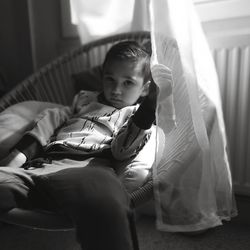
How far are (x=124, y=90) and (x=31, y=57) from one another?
2.61 feet

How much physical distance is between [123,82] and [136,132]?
24 centimetres

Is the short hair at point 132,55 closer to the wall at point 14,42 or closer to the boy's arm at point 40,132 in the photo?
the boy's arm at point 40,132

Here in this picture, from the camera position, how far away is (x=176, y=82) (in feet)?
2.75

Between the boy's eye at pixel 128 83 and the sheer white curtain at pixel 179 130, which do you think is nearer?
the sheer white curtain at pixel 179 130

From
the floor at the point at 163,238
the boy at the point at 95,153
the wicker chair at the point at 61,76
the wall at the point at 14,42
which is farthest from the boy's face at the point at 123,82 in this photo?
the wall at the point at 14,42

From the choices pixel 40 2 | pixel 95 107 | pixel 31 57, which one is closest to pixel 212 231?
pixel 95 107

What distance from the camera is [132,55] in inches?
42.3

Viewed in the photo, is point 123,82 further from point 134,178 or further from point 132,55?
point 134,178

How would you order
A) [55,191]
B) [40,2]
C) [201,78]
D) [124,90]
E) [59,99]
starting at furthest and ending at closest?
1. [40,2]
2. [59,99]
3. [124,90]
4. [201,78]
5. [55,191]

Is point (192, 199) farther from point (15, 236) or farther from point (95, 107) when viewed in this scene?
point (15, 236)

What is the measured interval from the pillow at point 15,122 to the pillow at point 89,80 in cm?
16

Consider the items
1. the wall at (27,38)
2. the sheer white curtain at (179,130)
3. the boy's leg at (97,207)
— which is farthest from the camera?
the wall at (27,38)

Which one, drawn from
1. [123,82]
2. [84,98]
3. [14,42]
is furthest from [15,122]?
[14,42]

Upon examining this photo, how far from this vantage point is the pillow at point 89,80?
1.28 m
